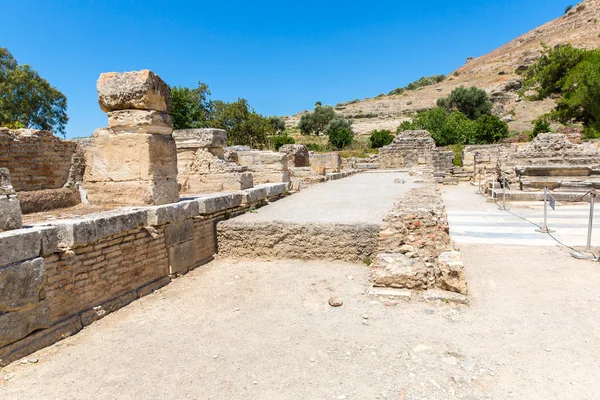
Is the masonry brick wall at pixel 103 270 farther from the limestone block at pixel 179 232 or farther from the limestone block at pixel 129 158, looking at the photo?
the limestone block at pixel 129 158

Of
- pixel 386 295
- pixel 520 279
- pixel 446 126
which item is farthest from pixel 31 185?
pixel 446 126

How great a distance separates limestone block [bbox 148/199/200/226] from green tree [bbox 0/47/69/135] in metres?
23.6

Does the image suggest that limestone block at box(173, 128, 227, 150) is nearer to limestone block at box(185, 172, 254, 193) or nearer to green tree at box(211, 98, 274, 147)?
limestone block at box(185, 172, 254, 193)

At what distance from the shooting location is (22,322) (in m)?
2.80

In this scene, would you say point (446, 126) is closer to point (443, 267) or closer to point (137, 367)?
point (443, 267)

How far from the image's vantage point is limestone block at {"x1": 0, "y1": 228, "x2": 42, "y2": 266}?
2.70 metres

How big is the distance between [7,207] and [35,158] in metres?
2.41

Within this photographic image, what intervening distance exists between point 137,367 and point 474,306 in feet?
9.80

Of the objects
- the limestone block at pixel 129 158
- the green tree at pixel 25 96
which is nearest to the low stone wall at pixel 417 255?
the limestone block at pixel 129 158

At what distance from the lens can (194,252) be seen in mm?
4852

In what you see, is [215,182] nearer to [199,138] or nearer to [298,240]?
[199,138]

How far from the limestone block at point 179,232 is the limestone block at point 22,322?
1.55 m

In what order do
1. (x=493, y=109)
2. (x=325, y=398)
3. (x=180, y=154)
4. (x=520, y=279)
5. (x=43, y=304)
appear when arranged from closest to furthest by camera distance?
1. (x=325, y=398)
2. (x=43, y=304)
3. (x=520, y=279)
4. (x=180, y=154)
5. (x=493, y=109)

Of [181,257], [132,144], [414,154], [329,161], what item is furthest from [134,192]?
[414,154]
